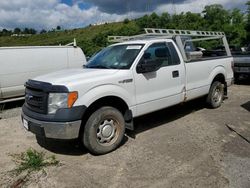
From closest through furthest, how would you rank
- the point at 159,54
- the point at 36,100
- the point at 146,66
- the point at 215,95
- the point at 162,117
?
the point at 36,100
the point at 146,66
the point at 159,54
the point at 162,117
the point at 215,95

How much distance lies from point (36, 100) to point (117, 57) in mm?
1824

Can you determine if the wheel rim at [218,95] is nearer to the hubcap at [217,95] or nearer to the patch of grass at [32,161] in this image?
the hubcap at [217,95]

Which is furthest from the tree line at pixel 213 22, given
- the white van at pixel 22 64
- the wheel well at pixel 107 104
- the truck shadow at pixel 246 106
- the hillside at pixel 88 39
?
the wheel well at pixel 107 104

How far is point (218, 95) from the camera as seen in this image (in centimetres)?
770

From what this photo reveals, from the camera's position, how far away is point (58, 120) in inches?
169

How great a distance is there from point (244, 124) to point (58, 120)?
163 inches

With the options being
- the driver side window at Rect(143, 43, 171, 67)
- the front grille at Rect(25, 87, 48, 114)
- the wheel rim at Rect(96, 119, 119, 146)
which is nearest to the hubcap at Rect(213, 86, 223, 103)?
the driver side window at Rect(143, 43, 171, 67)

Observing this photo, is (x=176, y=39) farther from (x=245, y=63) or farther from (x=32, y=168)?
(x=245, y=63)

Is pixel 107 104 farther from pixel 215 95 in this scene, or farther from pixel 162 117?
pixel 215 95

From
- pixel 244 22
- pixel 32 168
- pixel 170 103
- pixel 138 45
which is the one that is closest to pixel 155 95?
pixel 170 103

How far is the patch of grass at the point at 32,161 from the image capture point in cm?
435

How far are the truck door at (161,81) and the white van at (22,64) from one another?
499 centimetres

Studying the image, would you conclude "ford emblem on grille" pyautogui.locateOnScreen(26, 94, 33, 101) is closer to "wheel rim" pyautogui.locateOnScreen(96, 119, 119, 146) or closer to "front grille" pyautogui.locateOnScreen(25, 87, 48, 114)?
"front grille" pyautogui.locateOnScreen(25, 87, 48, 114)

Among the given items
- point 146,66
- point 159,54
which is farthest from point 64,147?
point 159,54
